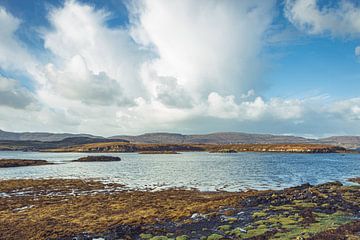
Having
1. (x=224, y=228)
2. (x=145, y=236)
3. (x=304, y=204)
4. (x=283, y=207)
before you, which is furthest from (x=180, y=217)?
(x=304, y=204)

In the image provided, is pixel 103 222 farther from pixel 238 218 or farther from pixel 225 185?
pixel 225 185

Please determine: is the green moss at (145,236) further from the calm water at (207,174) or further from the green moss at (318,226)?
the calm water at (207,174)

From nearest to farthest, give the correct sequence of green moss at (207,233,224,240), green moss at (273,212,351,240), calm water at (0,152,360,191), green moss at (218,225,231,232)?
green moss at (273,212,351,240)
green moss at (207,233,224,240)
green moss at (218,225,231,232)
calm water at (0,152,360,191)

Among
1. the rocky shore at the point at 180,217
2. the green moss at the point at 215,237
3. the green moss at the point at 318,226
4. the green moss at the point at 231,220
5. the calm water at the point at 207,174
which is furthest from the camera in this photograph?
the calm water at the point at 207,174

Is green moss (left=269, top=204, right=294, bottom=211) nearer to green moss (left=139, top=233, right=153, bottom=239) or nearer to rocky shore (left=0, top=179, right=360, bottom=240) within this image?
rocky shore (left=0, top=179, right=360, bottom=240)

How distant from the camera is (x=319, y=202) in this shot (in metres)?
30.6

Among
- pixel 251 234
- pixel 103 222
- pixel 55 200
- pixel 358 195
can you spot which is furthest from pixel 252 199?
pixel 55 200

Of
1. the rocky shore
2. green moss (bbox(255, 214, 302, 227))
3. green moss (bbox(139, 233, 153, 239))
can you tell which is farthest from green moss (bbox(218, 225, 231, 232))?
green moss (bbox(139, 233, 153, 239))

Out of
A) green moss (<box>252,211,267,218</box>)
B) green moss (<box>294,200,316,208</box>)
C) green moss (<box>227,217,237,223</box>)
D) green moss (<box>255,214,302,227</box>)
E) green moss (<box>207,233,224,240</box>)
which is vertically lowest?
green moss (<box>207,233,224,240</box>)

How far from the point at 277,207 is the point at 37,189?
41369mm

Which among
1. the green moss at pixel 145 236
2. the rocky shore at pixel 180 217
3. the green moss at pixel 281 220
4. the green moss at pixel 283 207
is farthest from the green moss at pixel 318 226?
the green moss at pixel 145 236

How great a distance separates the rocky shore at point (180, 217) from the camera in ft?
71.6

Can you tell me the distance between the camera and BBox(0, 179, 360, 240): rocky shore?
21811mm

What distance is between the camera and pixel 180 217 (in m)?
28.1
